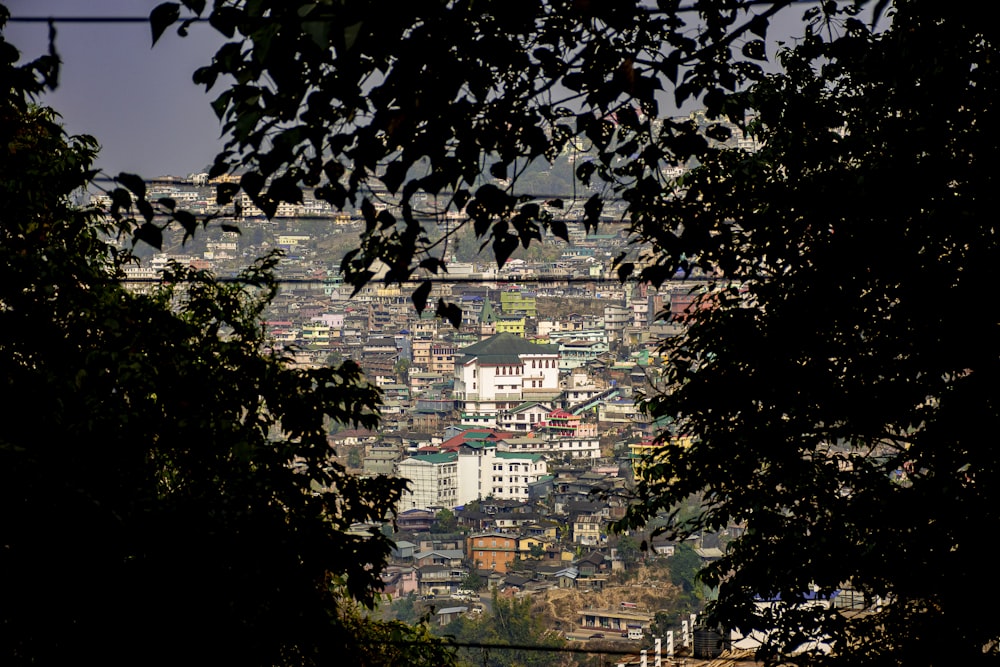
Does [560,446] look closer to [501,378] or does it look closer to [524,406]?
[524,406]

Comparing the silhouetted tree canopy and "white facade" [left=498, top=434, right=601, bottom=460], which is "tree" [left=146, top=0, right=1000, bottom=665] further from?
"white facade" [left=498, top=434, right=601, bottom=460]

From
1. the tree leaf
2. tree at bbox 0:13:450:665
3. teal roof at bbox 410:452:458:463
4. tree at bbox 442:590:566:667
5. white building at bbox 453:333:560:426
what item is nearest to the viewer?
the tree leaf

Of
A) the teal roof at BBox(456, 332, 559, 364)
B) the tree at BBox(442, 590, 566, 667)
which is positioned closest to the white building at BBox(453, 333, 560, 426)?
the teal roof at BBox(456, 332, 559, 364)

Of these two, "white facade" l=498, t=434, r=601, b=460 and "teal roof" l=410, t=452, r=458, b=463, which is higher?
"white facade" l=498, t=434, r=601, b=460

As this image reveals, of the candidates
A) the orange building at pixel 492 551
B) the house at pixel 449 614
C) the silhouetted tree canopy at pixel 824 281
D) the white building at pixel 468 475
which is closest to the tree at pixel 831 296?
the silhouetted tree canopy at pixel 824 281

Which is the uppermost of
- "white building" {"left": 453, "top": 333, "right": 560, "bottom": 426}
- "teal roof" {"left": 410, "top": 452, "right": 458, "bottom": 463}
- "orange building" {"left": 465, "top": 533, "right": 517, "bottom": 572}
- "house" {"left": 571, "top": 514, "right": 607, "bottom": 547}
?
"white building" {"left": 453, "top": 333, "right": 560, "bottom": 426}

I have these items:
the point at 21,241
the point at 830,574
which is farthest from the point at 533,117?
the point at 21,241
